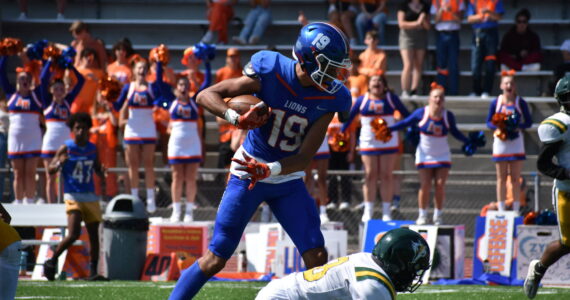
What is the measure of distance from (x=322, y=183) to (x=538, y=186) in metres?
2.69

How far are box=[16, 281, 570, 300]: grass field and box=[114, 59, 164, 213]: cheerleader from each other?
3023 millimetres

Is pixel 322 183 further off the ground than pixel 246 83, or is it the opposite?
pixel 246 83

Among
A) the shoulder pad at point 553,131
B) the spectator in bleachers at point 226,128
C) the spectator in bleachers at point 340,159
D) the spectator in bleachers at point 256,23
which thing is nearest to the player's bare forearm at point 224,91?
the shoulder pad at point 553,131

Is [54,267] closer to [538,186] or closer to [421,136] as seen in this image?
[421,136]

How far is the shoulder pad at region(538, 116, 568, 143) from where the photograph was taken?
7523 millimetres

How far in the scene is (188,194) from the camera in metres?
13.0

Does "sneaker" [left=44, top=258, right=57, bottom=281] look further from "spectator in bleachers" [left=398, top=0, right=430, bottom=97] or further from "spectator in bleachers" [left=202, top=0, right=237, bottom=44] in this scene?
"spectator in bleachers" [left=202, top=0, right=237, bottom=44]

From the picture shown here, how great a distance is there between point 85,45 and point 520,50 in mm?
6755

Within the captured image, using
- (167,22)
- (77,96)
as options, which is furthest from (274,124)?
(167,22)

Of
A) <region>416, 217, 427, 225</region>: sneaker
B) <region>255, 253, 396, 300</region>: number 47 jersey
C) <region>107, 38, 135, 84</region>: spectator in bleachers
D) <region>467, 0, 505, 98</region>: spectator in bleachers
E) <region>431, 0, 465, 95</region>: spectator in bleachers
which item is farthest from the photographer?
<region>431, 0, 465, 95</region>: spectator in bleachers

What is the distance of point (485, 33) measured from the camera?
609 inches

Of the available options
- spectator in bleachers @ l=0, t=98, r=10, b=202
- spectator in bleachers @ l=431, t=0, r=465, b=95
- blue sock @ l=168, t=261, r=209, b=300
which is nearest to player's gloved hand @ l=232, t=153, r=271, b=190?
blue sock @ l=168, t=261, r=209, b=300

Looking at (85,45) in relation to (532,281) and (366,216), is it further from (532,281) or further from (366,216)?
(532,281)

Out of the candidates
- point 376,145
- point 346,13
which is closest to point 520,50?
point 346,13
